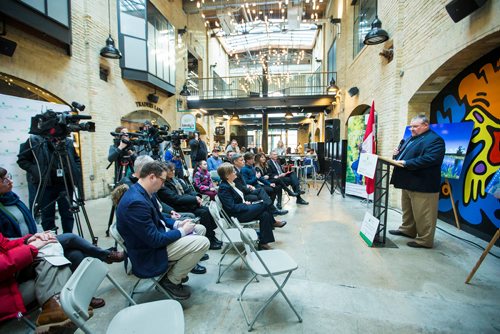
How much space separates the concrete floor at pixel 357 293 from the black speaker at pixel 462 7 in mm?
2926

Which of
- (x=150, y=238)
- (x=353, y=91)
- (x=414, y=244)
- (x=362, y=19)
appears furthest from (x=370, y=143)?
(x=150, y=238)

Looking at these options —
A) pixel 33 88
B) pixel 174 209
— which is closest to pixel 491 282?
pixel 174 209

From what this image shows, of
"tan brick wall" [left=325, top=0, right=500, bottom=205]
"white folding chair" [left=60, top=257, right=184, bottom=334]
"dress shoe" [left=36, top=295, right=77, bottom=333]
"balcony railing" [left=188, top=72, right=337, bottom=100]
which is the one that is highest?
"balcony railing" [left=188, top=72, right=337, bottom=100]

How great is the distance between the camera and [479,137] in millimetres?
3465

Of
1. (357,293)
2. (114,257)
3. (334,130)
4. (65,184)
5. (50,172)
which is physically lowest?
(357,293)

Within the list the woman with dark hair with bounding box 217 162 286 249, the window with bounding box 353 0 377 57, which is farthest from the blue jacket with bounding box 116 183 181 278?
the window with bounding box 353 0 377 57

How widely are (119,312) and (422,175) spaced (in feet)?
11.4

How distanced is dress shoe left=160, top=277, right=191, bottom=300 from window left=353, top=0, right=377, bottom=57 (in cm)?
769

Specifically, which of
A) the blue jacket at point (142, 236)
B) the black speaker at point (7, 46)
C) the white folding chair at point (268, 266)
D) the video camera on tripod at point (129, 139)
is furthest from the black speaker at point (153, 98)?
the white folding chair at point (268, 266)

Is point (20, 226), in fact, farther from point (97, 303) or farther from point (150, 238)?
point (150, 238)

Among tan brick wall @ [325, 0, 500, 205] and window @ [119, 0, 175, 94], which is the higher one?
window @ [119, 0, 175, 94]

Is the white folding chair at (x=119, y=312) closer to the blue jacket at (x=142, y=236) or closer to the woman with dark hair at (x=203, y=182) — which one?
the blue jacket at (x=142, y=236)

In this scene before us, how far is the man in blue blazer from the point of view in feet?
9.70

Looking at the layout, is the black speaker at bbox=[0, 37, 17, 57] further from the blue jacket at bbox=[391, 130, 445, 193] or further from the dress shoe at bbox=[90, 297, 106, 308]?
the blue jacket at bbox=[391, 130, 445, 193]
